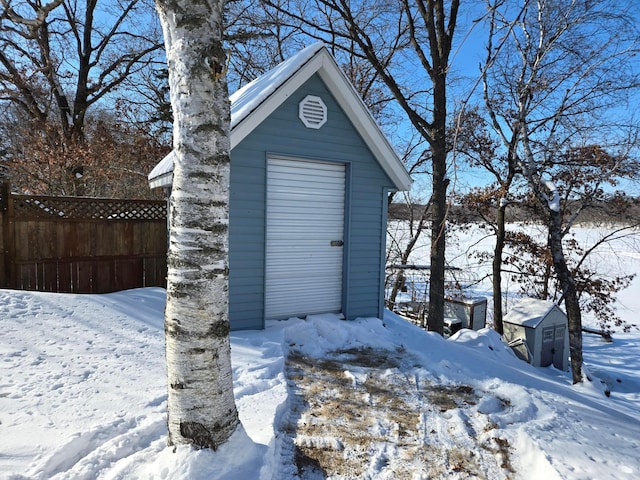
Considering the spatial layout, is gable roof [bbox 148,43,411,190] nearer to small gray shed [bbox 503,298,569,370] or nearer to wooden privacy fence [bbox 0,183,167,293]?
wooden privacy fence [bbox 0,183,167,293]

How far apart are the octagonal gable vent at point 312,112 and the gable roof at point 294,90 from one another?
0.86ft

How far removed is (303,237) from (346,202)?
3.05 ft

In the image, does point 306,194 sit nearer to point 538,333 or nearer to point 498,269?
point 538,333

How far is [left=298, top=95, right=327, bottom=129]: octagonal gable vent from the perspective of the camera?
5.40 metres

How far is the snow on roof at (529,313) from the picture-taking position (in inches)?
324

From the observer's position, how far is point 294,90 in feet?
17.1

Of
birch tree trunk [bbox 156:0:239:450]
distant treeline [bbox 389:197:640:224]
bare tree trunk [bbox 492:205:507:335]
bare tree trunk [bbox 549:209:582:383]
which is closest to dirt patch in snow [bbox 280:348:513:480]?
birch tree trunk [bbox 156:0:239:450]

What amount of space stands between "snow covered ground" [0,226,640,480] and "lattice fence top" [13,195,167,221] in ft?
6.45

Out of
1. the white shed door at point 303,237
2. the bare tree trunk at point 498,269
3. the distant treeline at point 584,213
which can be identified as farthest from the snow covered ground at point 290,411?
the bare tree trunk at point 498,269

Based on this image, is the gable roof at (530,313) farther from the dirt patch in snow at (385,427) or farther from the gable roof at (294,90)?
the dirt patch in snow at (385,427)

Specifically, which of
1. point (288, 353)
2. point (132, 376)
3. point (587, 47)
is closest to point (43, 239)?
point (132, 376)

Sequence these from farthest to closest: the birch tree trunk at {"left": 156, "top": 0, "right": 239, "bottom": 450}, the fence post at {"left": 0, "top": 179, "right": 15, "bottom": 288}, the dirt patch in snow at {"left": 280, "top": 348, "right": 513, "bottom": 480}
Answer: the fence post at {"left": 0, "top": 179, "right": 15, "bottom": 288}
the dirt patch in snow at {"left": 280, "top": 348, "right": 513, "bottom": 480}
the birch tree trunk at {"left": 156, "top": 0, "right": 239, "bottom": 450}

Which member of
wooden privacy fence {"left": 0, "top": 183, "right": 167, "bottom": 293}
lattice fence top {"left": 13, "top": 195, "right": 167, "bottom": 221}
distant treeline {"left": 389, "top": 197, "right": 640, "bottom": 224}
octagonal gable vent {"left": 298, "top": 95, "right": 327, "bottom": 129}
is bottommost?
wooden privacy fence {"left": 0, "top": 183, "right": 167, "bottom": 293}

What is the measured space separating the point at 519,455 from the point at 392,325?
3.47 m
